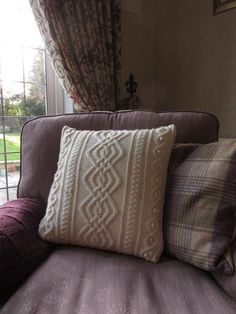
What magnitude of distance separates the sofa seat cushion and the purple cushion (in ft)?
0.12

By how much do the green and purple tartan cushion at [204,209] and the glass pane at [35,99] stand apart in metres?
1.21

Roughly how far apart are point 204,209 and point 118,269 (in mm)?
310

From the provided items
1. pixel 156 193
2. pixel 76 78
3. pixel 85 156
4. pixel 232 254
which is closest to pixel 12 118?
pixel 76 78

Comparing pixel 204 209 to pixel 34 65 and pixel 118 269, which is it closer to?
pixel 118 269

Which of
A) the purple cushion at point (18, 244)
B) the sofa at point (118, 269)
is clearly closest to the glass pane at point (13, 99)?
the sofa at point (118, 269)

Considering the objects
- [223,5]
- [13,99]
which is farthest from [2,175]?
[223,5]

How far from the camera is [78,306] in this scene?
63cm

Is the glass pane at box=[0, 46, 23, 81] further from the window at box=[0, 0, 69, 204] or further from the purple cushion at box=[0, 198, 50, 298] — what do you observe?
the purple cushion at box=[0, 198, 50, 298]

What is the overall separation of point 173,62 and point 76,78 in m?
0.89

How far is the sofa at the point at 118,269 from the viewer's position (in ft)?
2.09

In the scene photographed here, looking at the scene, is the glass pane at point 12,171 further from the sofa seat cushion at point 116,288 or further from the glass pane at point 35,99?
the sofa seat cushion at point 116,288

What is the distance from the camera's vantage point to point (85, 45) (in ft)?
5.23

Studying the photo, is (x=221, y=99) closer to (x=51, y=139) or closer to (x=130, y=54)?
(x=130, y=54)

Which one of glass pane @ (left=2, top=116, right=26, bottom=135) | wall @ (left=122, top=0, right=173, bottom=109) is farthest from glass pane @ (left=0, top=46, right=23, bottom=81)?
wall @ (left=122, top=0, right=173, bottom=109)
